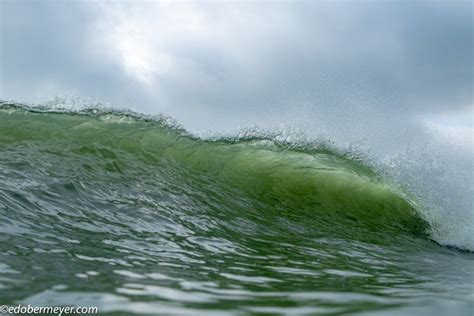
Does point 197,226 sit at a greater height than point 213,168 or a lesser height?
lesser

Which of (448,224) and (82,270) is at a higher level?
(448,224)

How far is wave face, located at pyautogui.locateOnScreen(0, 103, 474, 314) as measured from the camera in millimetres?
2615

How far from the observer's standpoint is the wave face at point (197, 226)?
8.58ft

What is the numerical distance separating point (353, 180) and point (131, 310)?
7066 mm

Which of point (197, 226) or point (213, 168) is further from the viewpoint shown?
point (213, 168)

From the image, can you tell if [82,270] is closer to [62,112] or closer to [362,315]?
[362,315]

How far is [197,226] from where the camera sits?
5.38m

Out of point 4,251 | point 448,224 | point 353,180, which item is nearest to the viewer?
point 4,251

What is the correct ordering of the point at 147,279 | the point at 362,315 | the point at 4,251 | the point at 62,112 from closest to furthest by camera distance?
the point at 362,315
the point at 147,279
the point at 4,251
the point at 62,112

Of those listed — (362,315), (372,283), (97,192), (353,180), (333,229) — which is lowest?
(362,315)

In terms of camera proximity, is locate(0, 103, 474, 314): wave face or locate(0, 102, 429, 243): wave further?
locate(0, 102, 429, 243): wave

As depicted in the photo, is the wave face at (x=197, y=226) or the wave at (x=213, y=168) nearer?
the wave face at (x=197, y=226)

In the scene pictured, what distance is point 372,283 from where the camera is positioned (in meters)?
3.26

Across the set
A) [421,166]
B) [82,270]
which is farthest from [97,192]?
[421,166]
